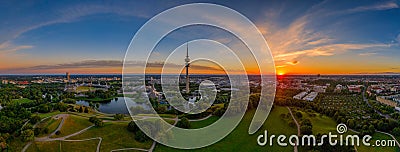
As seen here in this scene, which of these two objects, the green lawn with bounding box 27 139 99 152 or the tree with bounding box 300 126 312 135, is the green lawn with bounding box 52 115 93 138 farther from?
the tree with bounding box 300 126 312 135

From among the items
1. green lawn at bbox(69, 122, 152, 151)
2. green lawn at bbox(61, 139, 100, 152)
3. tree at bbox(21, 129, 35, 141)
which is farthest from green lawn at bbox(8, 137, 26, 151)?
green lawn at bbox(69, 122, 152, 151)

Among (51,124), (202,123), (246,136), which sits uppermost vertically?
(51,124)

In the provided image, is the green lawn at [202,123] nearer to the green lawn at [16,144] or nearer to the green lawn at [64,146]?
the green lawn at [64,146]

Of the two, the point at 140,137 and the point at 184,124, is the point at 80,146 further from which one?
the point at 184,124

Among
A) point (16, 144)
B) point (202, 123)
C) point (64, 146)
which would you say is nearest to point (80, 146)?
point (64, 146)

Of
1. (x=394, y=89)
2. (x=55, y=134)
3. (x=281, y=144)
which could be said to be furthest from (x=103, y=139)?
(x=394, y=89)
